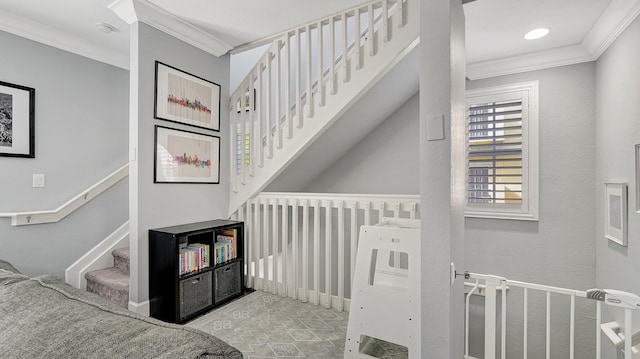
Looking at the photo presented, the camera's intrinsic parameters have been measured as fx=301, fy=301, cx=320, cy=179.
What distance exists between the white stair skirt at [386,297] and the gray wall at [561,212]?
1.85 m

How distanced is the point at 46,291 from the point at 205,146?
2070 millimetres

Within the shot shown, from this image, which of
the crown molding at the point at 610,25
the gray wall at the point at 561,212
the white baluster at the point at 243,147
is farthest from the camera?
the white baluster at the point at 243,147

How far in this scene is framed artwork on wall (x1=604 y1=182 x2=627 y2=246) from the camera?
82.0 inches

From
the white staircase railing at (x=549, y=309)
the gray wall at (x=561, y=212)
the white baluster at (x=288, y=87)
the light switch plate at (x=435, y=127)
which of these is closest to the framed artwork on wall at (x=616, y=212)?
the gray wall at (x=561, y=212)

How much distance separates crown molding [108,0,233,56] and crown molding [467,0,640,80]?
2.65 m

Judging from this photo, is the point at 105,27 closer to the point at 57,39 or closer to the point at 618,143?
the point at 57,39

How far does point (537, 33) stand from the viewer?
249cm

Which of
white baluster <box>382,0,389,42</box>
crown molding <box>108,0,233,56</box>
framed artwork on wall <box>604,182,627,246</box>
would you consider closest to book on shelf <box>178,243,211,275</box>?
crown molding <box>108,0,233,56</box>

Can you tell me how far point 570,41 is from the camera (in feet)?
8.67

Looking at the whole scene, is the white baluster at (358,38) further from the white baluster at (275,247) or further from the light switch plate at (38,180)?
the light switch plate at (38,180)

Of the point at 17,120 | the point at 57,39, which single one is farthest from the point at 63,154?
the point at 57,39

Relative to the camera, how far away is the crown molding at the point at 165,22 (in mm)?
2277

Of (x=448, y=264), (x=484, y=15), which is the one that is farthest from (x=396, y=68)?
(x=448, y=264)

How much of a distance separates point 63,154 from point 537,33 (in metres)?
4.32
